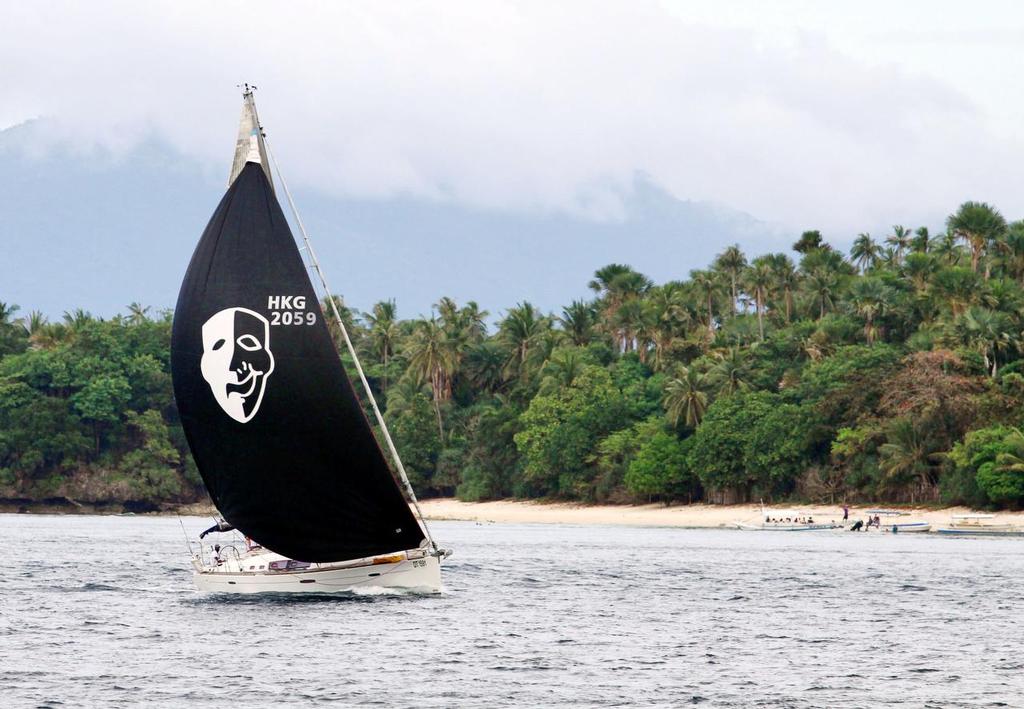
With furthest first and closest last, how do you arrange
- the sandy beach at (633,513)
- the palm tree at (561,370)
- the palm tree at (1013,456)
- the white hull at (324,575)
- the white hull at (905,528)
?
the palm tree at (561,370) < the sandy beach at (633,513) < the white hull at (905,528) < the palm tree at (1013,456) < the white hull at (324,575)

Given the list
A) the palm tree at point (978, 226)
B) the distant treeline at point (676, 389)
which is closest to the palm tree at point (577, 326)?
the distant treeline at point (676, 389)

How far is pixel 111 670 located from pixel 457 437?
100193 mm

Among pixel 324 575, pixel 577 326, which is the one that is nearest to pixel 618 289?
pixel 577 326

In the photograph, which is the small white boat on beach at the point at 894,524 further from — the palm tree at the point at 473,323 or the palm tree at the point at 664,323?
the palm tree at the point at 473,323

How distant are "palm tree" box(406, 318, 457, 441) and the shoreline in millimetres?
10944

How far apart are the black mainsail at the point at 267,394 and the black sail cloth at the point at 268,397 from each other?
26 millimetres

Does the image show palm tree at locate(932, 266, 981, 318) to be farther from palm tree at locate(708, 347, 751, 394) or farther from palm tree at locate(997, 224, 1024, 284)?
palm tree at locate(708, 347, 751, 394)

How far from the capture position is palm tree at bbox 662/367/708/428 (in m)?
109

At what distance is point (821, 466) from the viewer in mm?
101688

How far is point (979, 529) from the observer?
82688 mm

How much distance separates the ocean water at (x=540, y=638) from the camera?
→ 29781 mm

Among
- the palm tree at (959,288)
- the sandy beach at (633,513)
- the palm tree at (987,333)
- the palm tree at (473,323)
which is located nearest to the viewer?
the sandy beach at (633,513)

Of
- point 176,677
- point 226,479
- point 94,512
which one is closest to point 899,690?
point 176,677

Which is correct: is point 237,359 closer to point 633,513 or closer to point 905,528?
point 905,528
